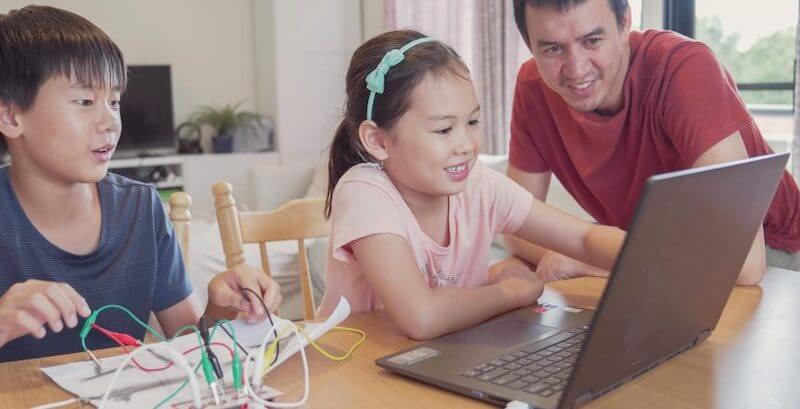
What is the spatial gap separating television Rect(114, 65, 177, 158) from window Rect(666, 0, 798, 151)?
10.4 ft

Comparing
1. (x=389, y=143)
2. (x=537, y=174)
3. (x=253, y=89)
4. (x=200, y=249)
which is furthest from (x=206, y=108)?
(x=389, y=143)

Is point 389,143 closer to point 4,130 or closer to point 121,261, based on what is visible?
point 121,261

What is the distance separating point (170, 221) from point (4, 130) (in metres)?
0.33

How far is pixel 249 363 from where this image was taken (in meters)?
0.90

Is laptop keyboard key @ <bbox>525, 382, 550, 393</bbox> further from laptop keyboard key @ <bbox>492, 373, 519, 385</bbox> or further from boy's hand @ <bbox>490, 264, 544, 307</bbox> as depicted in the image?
boy's hand @ <bbox>490, 264, 544, 307</bbox>

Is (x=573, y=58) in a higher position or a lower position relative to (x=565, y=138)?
higher

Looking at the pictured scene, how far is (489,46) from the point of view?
13.5 ft

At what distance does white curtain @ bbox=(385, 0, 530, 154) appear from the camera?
13.0 ft

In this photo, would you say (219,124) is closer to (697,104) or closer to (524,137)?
(524,137)

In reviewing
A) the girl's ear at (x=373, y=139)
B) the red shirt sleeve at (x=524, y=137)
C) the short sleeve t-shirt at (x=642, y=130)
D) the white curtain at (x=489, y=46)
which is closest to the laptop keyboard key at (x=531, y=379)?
the girl's ear at (x=373, y=139)

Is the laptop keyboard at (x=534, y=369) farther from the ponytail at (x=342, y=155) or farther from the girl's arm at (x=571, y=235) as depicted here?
the ponytail at (x=342, y=155)

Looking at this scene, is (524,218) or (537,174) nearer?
(524,218)

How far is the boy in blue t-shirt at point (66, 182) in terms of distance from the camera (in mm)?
1252

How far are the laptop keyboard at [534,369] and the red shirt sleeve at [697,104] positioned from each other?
2.11ft
